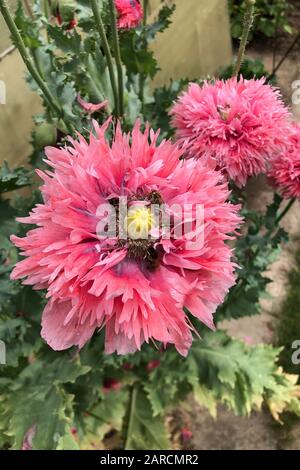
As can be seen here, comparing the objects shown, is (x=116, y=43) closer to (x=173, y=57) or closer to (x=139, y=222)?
(x=139, y=222)

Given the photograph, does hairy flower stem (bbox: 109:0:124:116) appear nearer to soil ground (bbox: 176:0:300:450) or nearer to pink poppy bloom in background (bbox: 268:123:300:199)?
pink poppy bloom in background (bbox: 268:123:300:199)

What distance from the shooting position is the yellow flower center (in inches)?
16.0

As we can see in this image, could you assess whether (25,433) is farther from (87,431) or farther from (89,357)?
(87,431)

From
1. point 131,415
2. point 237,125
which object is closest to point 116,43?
point 237,125

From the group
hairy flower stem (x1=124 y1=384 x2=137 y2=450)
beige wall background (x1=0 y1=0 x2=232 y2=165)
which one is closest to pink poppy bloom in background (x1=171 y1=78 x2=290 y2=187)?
beige wall background (x1=0 y1=0 x2=232 y2=165)

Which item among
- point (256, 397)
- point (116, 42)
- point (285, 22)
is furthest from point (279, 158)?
point (285, 22)

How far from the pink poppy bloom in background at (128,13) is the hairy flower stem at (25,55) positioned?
0.50ft

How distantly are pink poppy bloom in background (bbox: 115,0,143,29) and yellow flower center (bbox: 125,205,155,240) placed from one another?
1.10 feet

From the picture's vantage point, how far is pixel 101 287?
1.22ft

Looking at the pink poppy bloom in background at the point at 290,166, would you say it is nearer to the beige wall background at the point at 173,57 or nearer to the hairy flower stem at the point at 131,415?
the beige wall background at the point at 173,57

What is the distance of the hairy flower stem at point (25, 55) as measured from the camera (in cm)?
41

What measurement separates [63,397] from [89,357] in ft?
0.38

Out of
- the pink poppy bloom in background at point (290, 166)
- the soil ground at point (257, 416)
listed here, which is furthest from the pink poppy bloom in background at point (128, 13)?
the soil ground at point (257, 416)

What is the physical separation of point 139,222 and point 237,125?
0.58 ft
